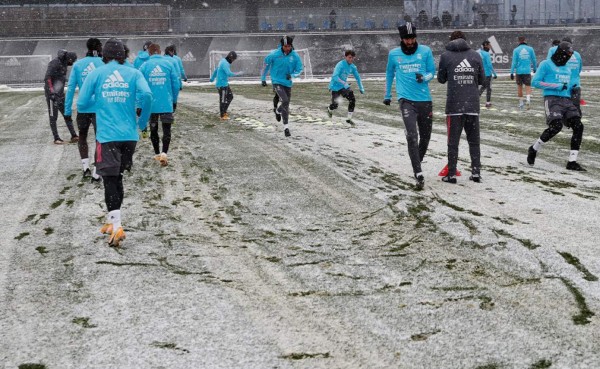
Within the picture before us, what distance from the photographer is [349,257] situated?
18.2ft

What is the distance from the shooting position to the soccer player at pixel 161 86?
10219mm

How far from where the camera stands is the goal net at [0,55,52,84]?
40.4 meters

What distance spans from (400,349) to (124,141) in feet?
11.9

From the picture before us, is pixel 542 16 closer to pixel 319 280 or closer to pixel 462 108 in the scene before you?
pixel 462 108

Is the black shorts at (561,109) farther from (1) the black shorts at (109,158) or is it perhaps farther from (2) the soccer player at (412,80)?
(1) the black shorts at (109,158)

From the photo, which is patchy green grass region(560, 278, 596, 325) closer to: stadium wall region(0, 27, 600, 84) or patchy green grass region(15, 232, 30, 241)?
patchy green grass region(15, 232, 30, 241)

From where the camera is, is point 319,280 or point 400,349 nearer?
point 400,349

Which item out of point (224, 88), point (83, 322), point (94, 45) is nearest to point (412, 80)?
point (94, 45)

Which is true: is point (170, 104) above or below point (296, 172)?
above

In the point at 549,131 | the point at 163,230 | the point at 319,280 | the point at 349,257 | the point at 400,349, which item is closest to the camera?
the point at 400,349

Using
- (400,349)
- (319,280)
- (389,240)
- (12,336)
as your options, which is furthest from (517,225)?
(12,336)

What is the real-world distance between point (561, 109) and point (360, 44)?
3415 cm

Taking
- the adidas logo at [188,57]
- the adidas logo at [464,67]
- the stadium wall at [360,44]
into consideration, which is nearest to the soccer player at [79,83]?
the adidas logo at [464,67]

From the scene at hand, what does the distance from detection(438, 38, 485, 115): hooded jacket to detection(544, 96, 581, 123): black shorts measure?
4.98 ft
